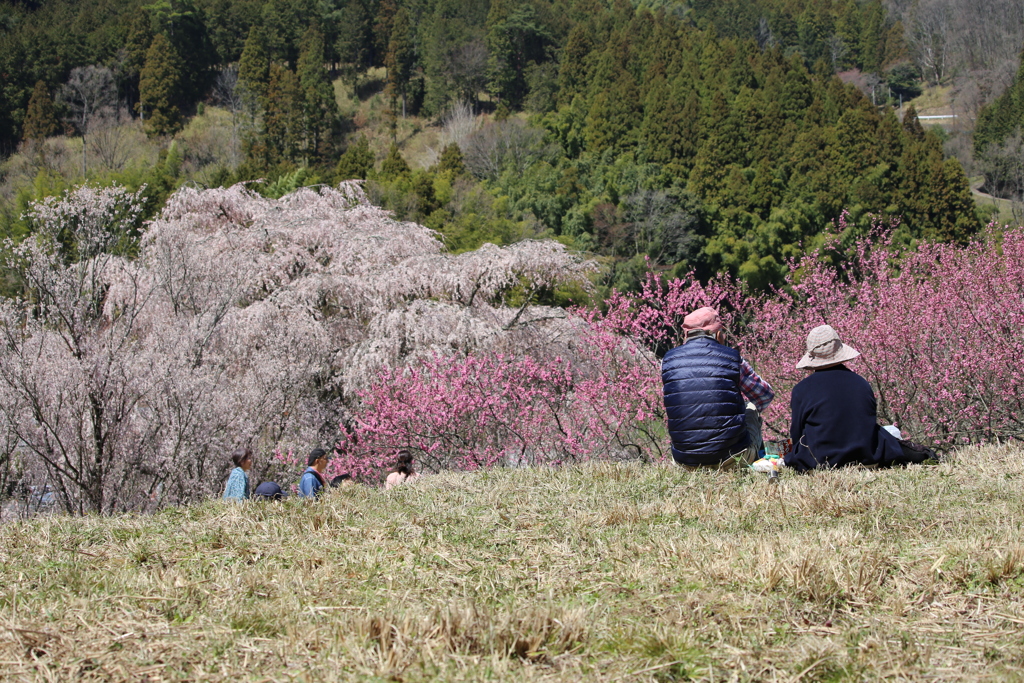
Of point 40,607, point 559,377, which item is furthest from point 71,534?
point 559,377

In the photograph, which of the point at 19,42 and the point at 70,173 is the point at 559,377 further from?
the point at 19,42

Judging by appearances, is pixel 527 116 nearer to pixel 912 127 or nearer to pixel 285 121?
pixel 285 121

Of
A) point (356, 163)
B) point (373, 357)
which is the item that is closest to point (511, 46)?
point (356, 163)

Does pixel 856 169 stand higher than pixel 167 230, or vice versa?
pixel 167 230

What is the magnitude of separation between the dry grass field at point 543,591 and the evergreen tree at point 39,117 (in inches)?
2499

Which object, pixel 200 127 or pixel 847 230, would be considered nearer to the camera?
pixel 847 230

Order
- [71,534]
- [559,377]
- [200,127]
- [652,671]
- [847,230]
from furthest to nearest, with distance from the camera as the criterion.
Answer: [200,127] → [847,230] → [559,377] → [71,534] → [652,671]

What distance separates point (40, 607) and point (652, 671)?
1.96 metres

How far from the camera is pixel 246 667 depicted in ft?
7.50

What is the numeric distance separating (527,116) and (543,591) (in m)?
61.6

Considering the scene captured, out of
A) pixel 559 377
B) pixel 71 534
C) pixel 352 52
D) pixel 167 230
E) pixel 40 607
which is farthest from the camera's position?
pixel 352 52

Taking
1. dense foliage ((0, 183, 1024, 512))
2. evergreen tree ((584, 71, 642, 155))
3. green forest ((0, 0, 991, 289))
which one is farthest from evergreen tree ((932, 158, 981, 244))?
dense foliage ((0, 183, 1024, 512))

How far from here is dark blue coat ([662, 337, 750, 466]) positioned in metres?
4.91

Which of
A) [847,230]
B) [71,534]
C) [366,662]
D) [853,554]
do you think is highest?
[366,662]
